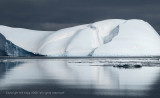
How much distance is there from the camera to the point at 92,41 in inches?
2420

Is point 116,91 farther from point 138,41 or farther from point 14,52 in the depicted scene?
point 14,52

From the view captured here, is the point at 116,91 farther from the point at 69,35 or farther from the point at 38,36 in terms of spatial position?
the point at 38,36

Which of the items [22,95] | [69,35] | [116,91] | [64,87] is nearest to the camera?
[22,95]

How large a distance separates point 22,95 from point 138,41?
47.5 m

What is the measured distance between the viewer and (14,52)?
206 ft

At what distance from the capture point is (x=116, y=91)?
12820 mm

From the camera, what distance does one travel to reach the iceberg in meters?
57.3

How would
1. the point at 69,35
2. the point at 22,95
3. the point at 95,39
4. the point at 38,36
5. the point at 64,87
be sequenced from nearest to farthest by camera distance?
the point at 22,95
the point at 64,87
the point at 95,39
the point at 69,35
the point at 38,36

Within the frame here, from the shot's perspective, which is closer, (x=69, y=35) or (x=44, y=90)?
(x=44, y=90)

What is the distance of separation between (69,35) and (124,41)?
11.7m

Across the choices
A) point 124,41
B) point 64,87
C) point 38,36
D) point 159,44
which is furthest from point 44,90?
point 38,36

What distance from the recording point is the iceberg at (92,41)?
57.3 m

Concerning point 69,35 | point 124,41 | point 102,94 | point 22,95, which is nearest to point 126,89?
point 102,94

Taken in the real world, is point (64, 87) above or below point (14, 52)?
above
